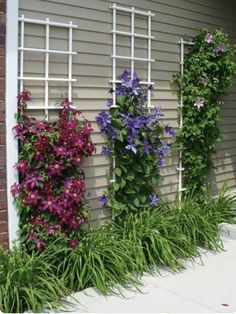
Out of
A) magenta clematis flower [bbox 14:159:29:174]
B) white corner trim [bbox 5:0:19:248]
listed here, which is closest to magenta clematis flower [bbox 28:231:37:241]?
white corner trim [bbox 5:0:19:248]

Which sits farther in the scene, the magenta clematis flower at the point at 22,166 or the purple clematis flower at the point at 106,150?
the purple clematis flower at the point at 106,150

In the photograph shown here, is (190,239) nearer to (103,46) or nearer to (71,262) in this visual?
(71,262)

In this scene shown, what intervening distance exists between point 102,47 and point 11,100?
1.18 m

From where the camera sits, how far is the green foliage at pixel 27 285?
129 inches

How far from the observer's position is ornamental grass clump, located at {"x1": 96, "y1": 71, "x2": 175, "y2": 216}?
4.58 metres

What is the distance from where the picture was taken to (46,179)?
390 cm

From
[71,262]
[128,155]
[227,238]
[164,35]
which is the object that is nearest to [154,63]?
[164,35]

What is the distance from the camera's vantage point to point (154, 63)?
514cm

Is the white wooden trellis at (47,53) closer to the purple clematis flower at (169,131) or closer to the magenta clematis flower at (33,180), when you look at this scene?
the magenta clematis flower at (33,180)

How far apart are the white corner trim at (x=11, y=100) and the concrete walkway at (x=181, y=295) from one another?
83 cm

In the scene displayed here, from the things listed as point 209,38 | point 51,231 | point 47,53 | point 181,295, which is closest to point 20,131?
point 47,53

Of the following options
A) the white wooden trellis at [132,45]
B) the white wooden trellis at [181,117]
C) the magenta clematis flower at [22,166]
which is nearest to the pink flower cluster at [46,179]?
the magenta clematis flower at [22,166]

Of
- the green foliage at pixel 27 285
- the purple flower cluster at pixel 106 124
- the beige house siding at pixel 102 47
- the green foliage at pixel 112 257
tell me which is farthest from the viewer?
the purple flower cluster at pixel 106 124

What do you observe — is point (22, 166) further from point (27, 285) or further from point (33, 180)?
point (27, 285)
